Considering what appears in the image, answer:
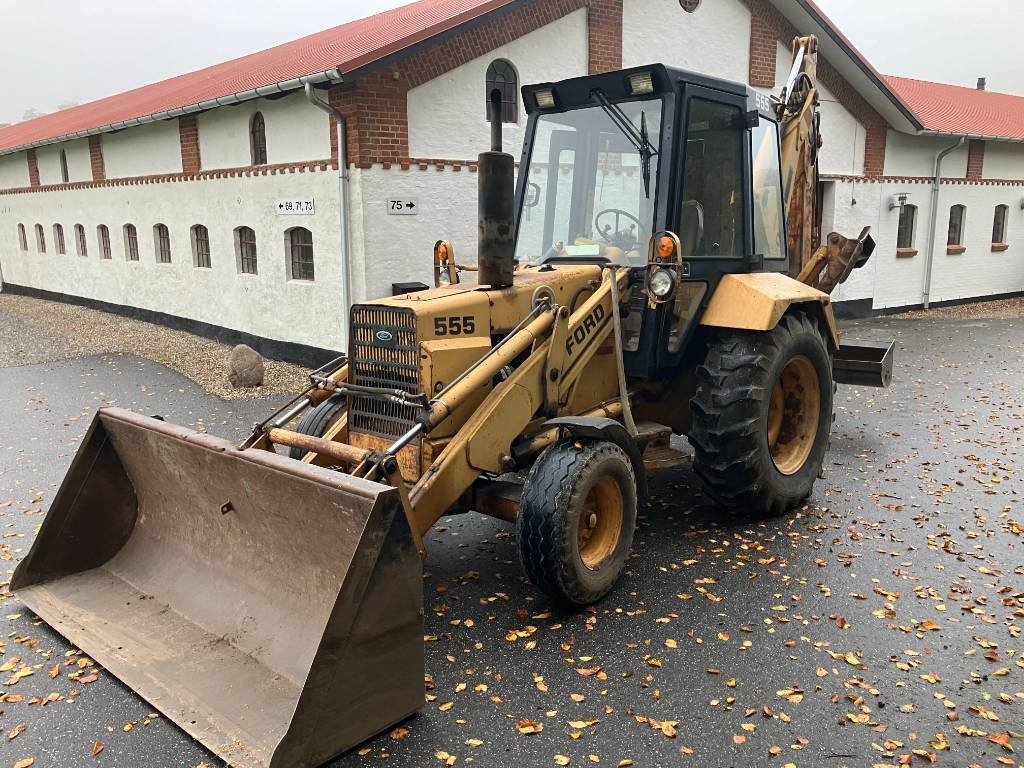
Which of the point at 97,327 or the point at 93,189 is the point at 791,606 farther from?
the point at 93,189

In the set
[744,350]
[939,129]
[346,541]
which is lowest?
[346,541]

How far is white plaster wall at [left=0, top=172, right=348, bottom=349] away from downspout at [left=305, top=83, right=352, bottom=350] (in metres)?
0.18

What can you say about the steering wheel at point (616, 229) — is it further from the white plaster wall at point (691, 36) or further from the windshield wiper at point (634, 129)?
the white plaster wall at point (691, 36)

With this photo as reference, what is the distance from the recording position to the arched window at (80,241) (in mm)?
18156

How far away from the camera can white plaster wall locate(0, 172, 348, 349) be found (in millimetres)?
10391

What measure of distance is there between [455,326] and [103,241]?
15662 millimetres

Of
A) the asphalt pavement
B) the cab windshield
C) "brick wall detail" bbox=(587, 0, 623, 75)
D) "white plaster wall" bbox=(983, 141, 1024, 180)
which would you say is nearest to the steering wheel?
the cab windshield

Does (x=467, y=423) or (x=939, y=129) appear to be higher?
(x=939, y=129)

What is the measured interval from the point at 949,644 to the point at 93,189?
1744 cm

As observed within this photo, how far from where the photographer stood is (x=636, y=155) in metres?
5.06

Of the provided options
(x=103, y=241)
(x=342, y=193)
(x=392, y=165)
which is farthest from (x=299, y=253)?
(x=103, y=241)

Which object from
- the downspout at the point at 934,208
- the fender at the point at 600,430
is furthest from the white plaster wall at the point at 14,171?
the downspout at the point at 934,208

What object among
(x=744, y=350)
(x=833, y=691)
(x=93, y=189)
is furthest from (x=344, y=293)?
(x=93, y=189)

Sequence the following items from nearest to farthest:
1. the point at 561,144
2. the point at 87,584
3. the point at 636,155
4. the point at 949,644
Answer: the point at 949,644 < the point at 87,584 < the point at 636,155 < the point at 561,144
